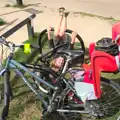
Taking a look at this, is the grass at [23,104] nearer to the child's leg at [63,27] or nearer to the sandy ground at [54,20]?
the child's leg at [63,27]

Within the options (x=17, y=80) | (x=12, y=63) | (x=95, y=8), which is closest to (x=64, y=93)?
(x=12, y=63)

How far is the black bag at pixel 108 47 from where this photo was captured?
469 centimetres

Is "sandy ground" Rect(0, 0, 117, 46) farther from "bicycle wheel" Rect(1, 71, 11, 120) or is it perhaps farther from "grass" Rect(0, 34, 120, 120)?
"bicycle wheel" Rect(1, 71, 11, 120)

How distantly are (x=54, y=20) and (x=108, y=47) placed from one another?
14.3 feet

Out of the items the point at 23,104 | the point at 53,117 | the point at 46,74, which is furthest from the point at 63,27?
the point at 53,117

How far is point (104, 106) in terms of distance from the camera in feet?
16.7

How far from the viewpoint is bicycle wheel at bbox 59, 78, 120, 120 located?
4.92m

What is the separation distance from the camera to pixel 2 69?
472cm

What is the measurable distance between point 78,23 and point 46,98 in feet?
13.1

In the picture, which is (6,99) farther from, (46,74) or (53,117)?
(53,117)

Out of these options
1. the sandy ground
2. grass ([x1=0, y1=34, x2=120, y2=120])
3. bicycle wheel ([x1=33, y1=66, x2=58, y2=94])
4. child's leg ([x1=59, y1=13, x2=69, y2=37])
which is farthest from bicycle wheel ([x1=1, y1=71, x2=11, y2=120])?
the sandy ground

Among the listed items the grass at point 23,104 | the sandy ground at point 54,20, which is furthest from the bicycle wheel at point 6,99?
the sandy ground at point 54,20

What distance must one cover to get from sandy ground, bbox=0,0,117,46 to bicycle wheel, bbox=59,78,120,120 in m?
2.60

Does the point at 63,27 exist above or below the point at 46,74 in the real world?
above
